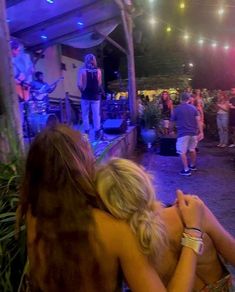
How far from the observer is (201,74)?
25344mm

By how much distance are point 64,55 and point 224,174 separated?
9006 millimetres

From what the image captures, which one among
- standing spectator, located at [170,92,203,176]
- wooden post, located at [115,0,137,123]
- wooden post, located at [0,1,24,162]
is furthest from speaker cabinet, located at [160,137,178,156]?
wooden post, located at [0,1,24,162]

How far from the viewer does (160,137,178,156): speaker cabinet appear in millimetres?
10234

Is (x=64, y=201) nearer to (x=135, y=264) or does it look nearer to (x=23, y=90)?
(x=135, y=264)

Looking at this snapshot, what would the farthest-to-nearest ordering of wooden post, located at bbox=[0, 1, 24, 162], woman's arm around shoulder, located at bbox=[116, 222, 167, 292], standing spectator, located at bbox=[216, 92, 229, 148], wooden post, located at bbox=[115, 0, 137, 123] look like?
standing spectator, located at bbox=[216, 92, 229, 148]
wooden post, located at bbox=[115, 0, 137, 123]
wooden post, located at bbox=[0, 1, 24, 162]
woman's arm around shoulder, located at bbox=[116, 222, 167, 292]

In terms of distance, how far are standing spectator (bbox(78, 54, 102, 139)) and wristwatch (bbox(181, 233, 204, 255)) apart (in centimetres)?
651

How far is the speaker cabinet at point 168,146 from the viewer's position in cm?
1023

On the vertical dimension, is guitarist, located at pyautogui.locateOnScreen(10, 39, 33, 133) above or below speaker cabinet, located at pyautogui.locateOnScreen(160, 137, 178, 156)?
above

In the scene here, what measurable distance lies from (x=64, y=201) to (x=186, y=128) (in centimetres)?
697

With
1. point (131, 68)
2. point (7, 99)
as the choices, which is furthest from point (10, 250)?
point (131, 68)

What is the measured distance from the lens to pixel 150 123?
12.4 metres

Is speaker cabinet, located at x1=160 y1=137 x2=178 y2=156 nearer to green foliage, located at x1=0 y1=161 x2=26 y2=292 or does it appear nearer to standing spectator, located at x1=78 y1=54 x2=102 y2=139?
standing spectator, located at x1=78 y1=54 x2=102 y2=139

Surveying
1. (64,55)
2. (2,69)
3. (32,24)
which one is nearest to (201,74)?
(64,55)

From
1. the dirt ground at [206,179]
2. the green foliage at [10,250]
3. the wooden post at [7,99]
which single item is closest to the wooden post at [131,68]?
the dirt ground at [206,179]
